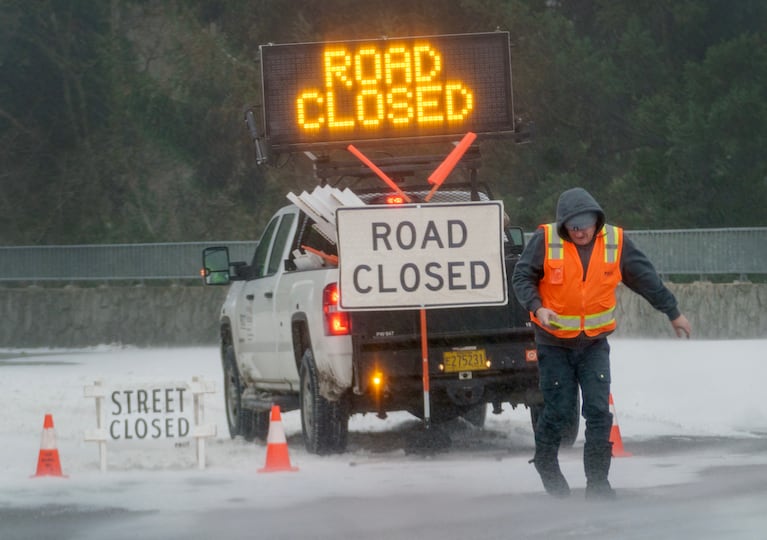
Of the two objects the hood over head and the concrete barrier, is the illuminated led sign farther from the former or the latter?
the concrete barrier

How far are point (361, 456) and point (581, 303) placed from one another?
427cm

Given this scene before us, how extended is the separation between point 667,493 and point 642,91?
3158 centimetres

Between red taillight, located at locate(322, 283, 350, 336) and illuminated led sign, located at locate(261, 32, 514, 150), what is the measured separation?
8.07ft

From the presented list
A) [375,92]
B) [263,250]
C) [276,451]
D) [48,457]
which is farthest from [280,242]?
[48,457]

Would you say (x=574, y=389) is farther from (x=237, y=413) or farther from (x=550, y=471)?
(x=237, y=413)

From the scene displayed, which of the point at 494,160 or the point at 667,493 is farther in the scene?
the point at 494,160

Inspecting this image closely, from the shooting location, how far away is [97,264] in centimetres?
4112

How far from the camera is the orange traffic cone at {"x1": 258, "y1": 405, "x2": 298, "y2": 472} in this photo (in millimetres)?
12703

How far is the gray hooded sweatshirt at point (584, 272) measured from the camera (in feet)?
33.0

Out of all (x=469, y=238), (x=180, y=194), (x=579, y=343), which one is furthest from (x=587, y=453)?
(x=180, y=194)

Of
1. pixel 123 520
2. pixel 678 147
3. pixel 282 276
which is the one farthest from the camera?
pixel 678 147

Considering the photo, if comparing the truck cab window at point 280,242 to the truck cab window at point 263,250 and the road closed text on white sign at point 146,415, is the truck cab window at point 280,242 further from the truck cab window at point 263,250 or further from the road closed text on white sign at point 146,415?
the road closed text on white sign at point 146,415

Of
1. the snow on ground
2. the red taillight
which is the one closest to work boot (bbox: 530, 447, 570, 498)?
the snow on ground

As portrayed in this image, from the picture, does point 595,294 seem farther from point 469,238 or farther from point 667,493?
point 469,238
